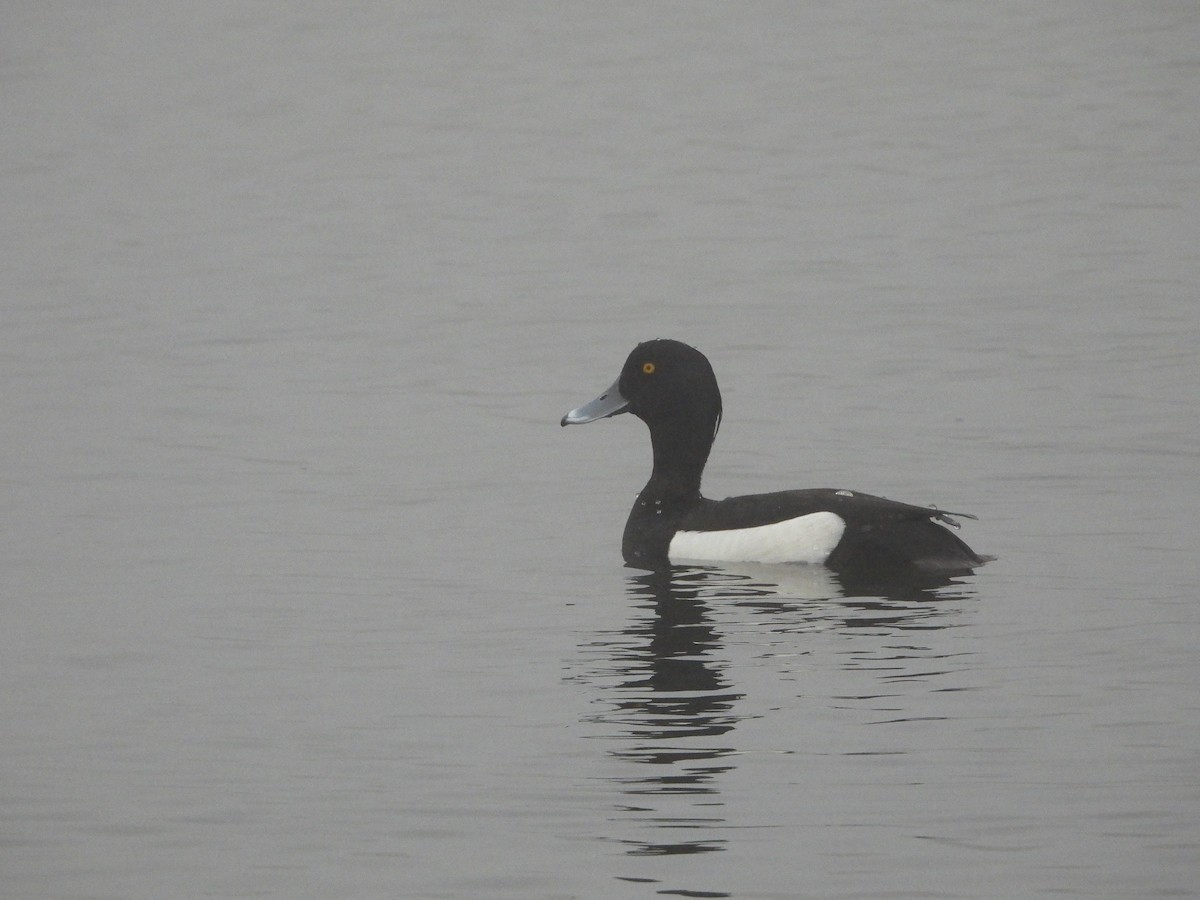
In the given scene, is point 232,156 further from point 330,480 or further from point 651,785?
point 651,785

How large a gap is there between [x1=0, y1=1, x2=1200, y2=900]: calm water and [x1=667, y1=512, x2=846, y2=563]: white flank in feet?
0.46

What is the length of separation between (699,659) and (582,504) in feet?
Answer: 12.8

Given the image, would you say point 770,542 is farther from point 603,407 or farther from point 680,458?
point 603,407

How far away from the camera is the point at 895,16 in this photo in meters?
43.2

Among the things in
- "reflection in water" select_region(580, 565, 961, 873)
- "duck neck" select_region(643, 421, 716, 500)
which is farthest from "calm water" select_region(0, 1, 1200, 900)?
"duck neck" select_region(643, 421, 716, 500)

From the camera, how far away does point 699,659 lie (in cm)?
876

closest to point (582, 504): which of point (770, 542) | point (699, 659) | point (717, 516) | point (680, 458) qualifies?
point (680, 458)

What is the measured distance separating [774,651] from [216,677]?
236cm

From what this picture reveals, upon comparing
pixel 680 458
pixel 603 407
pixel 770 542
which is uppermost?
pixel 603 407

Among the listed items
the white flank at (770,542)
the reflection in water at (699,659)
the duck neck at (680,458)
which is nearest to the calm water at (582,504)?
the reflection in water at (699,659)

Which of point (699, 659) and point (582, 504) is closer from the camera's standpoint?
point (699, 659)

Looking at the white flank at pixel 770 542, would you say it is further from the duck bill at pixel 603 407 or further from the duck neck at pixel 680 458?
the duck bill at pixel 603 407

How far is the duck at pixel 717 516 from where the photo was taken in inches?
408

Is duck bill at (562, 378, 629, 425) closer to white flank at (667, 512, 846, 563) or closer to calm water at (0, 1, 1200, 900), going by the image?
calm water at (0, 1, 1200, 900)
